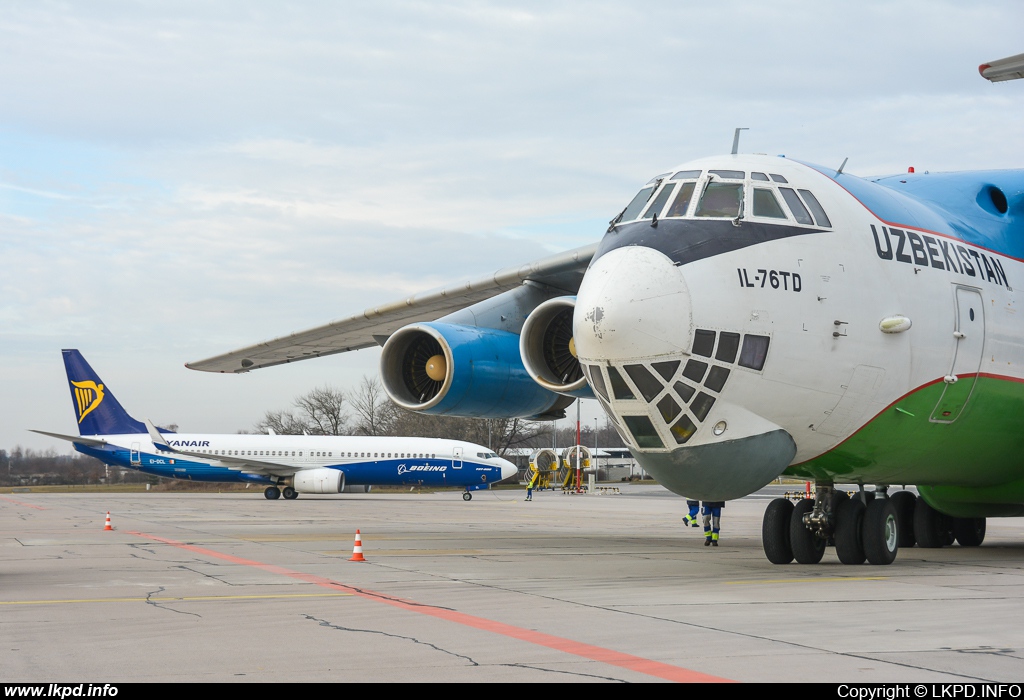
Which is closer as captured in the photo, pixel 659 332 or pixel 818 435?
pixel 659 332

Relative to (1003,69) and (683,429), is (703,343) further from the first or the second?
(1003,69)

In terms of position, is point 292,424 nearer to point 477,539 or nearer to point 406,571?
point 477,539

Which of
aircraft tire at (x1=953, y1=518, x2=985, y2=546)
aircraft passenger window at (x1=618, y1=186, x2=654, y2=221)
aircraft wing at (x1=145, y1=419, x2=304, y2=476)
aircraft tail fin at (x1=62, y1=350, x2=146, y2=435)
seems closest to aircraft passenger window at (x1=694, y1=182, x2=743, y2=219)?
aircraft passenger window at (x1=618, y1=186, x2=654, y2=221)

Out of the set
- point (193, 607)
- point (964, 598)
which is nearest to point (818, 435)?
point (964, 598)

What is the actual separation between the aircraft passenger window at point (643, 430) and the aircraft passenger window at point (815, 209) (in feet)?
8.68

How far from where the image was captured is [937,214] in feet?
39.3

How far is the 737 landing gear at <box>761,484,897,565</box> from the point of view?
1109 centimetres

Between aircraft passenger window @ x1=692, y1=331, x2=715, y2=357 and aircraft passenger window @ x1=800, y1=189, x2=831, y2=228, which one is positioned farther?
aircraft passenger window @ x1=800, y1=189, x2=831, y2=228

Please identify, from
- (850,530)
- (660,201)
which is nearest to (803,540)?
(850,530)

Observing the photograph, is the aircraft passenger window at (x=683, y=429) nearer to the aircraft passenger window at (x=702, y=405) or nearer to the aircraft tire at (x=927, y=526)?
the aircraft passenger window at (x=702, y=405)

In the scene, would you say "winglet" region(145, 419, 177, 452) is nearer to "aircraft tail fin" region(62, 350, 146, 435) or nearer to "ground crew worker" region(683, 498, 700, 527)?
"aircraft tail fin" region(62, 350, 146, 435)

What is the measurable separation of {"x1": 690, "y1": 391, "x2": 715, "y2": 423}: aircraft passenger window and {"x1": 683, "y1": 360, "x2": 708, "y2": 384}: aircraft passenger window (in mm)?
158

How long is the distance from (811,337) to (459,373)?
235 inches
